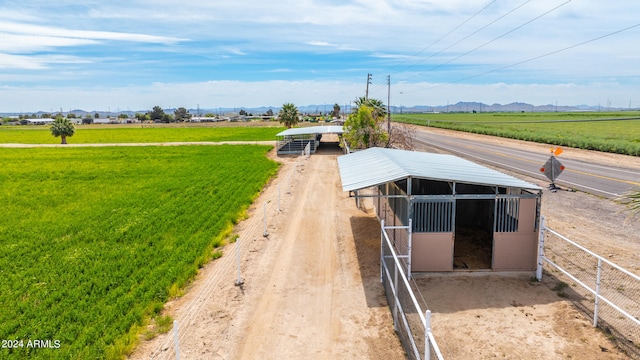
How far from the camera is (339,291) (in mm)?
11375

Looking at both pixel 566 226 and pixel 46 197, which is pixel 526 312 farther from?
pixel 46 197

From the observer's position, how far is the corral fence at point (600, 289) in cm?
879

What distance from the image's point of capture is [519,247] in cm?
1233

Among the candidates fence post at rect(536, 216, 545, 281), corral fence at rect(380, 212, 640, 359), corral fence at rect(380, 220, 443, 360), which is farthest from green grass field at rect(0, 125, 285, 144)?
corral fence at rect(380, 220, 443, 360)

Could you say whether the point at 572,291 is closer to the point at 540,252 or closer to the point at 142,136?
the point at 540,252

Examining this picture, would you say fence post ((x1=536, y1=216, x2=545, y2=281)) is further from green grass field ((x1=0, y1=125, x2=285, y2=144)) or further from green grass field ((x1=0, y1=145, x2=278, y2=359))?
green grass field ((x1=0, y1=125, x2=285, y2=144))

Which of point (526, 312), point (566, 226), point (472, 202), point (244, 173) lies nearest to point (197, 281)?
point (526, 312)

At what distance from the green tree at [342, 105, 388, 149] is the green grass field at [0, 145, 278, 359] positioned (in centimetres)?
707

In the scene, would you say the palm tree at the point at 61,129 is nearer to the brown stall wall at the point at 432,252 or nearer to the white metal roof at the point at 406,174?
the white metal roof at the point at 406,174

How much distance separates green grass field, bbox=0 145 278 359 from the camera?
9.50m

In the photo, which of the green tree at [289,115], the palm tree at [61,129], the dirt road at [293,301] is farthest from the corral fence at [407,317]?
the green tree at [289,115]

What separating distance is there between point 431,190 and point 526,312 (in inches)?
286

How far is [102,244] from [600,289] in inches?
632

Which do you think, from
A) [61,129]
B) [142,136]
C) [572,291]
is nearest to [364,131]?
[572,291]
